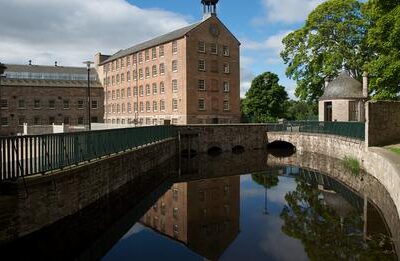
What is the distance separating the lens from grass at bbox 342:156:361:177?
23.0 m

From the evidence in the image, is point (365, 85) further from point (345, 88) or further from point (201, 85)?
point (201, 85)

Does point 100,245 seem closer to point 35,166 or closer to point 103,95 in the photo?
point 35,166

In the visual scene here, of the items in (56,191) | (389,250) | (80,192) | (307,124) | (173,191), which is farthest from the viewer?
(307,124)

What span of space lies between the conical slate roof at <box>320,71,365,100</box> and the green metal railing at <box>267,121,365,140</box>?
3330 millimetres

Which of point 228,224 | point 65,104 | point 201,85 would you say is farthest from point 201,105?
point 228,224

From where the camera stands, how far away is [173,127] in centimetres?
3428

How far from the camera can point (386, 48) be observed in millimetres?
24031

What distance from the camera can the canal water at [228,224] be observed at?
36.2 ft

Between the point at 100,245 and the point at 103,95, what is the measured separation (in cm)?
5613

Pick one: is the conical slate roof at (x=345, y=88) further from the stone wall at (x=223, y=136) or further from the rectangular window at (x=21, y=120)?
the rectangular window at (x=21, y=120)

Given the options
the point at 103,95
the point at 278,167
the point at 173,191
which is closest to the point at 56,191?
the point at 173,191

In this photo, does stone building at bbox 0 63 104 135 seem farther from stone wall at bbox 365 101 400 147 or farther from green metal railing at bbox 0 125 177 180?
stone wall at bbox 365 101 400 147

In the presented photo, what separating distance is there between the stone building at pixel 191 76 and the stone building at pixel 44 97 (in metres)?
12.0

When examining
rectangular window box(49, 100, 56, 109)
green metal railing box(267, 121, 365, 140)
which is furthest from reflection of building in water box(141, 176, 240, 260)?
rectangular window box(49, 100, 56, 109)
